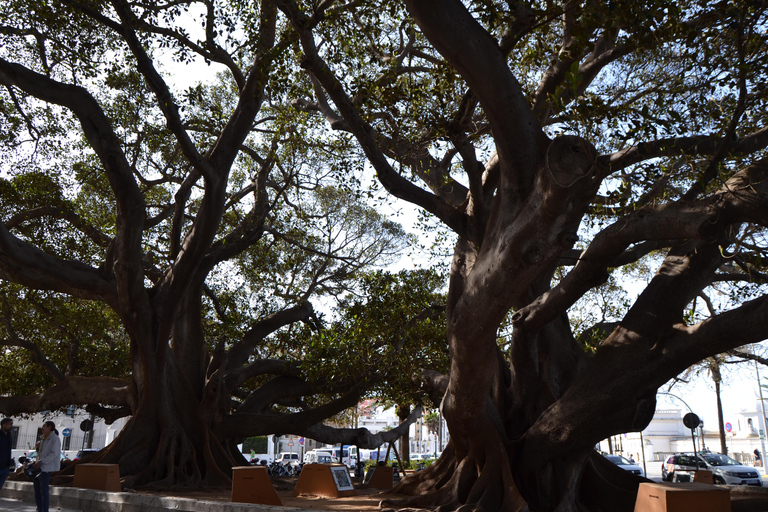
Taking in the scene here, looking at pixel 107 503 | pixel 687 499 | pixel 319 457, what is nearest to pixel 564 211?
pixel 687 499

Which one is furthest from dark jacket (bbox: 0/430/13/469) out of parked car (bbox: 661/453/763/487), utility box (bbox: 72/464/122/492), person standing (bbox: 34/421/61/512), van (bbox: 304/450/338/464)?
van (bbox: 304/450/338/464)

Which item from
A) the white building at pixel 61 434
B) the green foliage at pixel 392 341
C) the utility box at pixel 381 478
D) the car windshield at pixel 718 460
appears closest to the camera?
the green foliage at pixel 392 341

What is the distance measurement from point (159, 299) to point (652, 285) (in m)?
9.00

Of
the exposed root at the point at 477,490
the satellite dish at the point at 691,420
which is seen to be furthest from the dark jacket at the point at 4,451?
the satellite dish at the point at 691,420

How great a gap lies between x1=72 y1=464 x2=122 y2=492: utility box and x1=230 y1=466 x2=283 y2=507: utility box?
265cm

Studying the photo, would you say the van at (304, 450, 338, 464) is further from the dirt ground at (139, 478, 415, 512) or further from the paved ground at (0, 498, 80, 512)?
the paved ground at (0, 498, 80, 512)

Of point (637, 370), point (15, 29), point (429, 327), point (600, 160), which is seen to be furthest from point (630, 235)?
point (15, 29)

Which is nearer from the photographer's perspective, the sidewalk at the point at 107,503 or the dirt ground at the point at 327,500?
the sidewalk at the point at 107,503

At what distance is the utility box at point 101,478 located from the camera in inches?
384

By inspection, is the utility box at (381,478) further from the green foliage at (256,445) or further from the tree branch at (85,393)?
the green foliage at (256,445)

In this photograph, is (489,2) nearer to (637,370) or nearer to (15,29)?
(637,370)

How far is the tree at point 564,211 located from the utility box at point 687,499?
1.41 metres

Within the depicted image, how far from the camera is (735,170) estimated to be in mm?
7438

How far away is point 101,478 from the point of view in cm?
982
